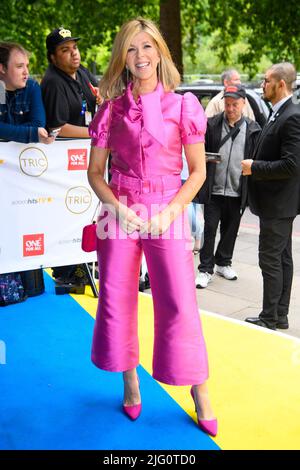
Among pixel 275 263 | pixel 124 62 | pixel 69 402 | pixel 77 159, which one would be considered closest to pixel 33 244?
pixel 77 159

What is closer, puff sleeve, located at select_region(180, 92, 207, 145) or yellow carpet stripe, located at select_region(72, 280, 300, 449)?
puff sleeve, located at select_region(180, 92, 207, 145)

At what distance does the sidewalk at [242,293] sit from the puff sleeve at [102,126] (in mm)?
2555

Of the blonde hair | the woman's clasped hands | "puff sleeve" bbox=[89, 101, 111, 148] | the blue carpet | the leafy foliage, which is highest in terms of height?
the leafy foliage

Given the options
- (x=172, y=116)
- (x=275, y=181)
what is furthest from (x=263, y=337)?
(x=172, y=116)

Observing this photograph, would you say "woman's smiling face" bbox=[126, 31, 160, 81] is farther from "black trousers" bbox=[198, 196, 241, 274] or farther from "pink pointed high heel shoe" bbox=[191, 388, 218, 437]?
"black trousers" bbox=[198, 196, 241, 274]

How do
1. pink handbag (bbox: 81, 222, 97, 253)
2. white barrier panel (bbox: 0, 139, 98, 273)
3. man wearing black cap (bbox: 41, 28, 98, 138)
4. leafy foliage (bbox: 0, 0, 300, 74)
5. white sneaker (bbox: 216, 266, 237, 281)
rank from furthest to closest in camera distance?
leafy foliage (bbox: 0, 0, 300, 74), white sneaker (bbox: 216, 266, 237, 281), man wearing black cap (bbox: 41, 28, 98, 138), white barrier panel (bbox: 0, 139, 98, 273), pink handbag (bbox: 81, 222, 97, 253)

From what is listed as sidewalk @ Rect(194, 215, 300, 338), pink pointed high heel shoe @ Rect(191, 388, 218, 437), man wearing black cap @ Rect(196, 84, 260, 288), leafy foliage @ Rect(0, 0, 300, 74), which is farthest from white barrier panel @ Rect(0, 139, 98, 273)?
leafy foliage @ Rect(0, 0, 300, 74)

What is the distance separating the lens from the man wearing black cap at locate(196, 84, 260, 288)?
6.55 meters

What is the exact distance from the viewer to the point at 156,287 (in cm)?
348

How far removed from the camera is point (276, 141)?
4.96 metres

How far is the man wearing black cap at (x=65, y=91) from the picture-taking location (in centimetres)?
557

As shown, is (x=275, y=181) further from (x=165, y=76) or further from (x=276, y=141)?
(x=165, y=76)

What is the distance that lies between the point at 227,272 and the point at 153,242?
11.7ft

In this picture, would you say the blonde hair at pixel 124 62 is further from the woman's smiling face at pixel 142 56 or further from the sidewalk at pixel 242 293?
the sidewalk at pixel 242 293
